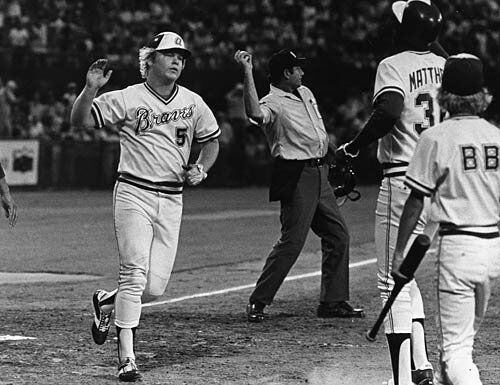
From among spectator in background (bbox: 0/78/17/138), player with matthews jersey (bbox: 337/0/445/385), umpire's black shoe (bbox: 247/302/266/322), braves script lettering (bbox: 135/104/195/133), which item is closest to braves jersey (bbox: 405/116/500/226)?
player with matthews jersey (bbox: 337/0/445/385)

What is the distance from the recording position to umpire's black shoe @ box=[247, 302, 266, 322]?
8.89m

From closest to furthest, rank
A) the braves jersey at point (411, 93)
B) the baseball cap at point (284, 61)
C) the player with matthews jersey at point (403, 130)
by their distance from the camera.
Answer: the player with matthews jersey at point (403, 130) < the braves jersey at point (411, 93) < the baseball cap at point (284, 61)

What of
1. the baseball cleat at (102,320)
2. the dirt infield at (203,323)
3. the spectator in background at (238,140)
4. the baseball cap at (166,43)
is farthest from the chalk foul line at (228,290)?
the spectator in background at (238,140)

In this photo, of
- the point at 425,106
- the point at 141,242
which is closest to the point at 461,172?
the point at 425,106

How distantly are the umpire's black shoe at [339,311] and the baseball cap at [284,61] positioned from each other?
1.95 m

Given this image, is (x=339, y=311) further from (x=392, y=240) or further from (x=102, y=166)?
(x=102, y=166)

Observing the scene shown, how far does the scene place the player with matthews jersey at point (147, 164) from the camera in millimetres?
6754

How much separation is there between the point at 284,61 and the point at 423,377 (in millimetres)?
3425

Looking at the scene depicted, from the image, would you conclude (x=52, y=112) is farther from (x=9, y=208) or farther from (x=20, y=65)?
(x=9, y=208)

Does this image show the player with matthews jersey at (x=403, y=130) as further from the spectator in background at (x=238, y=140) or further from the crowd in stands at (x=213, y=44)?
the spectator in background at (x=238, y=140)

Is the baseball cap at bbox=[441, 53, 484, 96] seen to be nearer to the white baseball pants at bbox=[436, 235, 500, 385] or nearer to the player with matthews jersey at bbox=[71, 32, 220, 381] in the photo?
the white baseball pants at bbox=[436, 235, 500, 385]

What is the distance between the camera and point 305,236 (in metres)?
9.27

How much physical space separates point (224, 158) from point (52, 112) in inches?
157

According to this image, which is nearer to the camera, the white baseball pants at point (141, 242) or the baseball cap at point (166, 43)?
the white baseball pants at point (141, 242)
